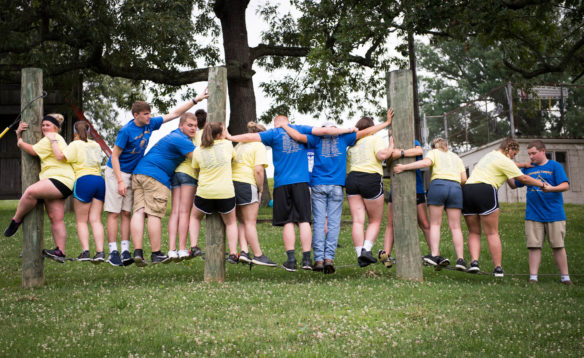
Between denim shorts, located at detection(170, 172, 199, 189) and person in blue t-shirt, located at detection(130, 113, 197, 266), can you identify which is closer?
person in blue t-shirt, located at detection(130, 113, 197, 266)

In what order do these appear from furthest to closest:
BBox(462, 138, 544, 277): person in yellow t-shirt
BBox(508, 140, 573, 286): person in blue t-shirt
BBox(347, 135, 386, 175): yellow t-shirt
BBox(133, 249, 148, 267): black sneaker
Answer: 1. BBox(508, 140, 573, 286): person in blue t-shirt
2. BBox(462, 138, 544, 277): person in yellow t-shirt
3. BBox(347, 135, 386, 175): yellow t-shirt
4. BBox(133, 249, 148, 267): black sneaker

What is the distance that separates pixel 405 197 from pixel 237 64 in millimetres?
14761

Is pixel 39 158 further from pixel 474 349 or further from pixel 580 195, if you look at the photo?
pixel 580 195

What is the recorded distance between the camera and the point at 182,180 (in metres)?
10.1

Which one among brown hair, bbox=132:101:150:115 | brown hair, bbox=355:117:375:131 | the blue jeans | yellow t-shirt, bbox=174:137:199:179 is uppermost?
brown hair, bbox=132:101:150:115

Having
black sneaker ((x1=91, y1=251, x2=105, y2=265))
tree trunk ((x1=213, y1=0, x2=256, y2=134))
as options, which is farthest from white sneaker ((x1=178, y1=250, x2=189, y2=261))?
tree trunk ((x1=213, y1=0, x2=256, y2=134))

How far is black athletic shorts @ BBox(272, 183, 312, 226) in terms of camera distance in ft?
32.1

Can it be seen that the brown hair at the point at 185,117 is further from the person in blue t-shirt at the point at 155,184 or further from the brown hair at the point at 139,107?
the brown hair at the point at 139,107

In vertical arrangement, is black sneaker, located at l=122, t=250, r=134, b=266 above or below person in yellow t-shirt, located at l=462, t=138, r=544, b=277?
below

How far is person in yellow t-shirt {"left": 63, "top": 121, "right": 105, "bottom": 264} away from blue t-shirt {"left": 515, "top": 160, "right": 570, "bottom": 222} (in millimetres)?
7602

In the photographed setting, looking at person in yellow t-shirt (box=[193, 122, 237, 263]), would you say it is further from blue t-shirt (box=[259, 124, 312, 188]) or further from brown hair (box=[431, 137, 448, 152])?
brown hair (box=[431, 137, 448, 152])

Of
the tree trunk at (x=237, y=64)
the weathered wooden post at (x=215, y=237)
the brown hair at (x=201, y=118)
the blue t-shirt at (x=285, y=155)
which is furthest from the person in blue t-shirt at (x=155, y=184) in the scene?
the tree trunk at (x=237, y=64)

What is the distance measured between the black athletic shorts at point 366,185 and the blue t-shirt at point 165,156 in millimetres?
2814

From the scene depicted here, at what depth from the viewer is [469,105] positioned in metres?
39.3
